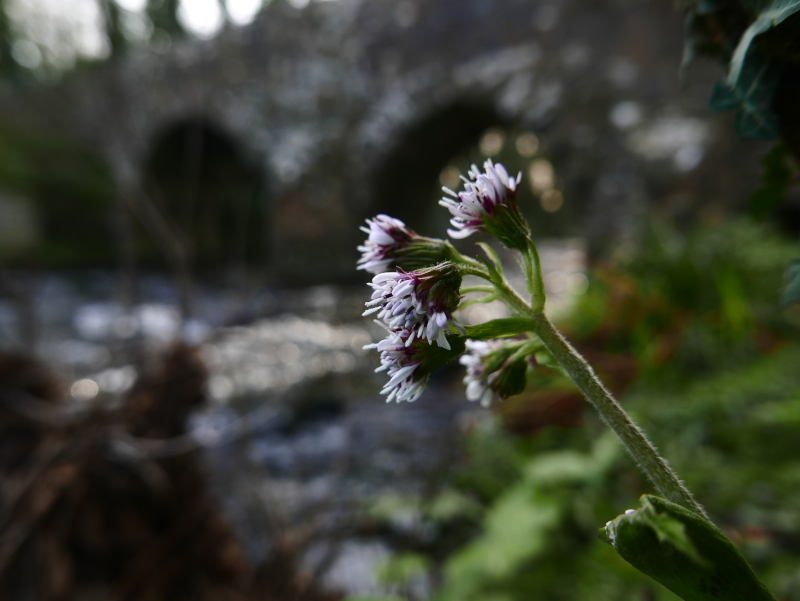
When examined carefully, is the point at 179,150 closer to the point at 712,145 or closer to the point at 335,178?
the point at 335,178

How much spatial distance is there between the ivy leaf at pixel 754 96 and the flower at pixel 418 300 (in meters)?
0.28

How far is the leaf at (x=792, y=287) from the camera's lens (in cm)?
43

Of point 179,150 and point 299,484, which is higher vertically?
point 179,150

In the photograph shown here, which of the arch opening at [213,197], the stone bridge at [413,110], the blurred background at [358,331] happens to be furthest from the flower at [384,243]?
the arch opening at [213,197]

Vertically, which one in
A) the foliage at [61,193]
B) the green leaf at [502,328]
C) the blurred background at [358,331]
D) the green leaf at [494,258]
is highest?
the foliage at [61,193]

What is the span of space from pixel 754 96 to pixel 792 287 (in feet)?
0.57

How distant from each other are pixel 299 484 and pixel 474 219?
2.90 meters

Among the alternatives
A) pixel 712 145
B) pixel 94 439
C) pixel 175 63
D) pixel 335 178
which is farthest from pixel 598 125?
pixel 175 63

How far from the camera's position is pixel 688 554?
0.83 ft

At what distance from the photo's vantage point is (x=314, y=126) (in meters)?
7.75

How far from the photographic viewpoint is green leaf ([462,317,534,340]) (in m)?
0.36

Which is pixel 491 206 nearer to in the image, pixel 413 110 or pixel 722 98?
pixel 722 98

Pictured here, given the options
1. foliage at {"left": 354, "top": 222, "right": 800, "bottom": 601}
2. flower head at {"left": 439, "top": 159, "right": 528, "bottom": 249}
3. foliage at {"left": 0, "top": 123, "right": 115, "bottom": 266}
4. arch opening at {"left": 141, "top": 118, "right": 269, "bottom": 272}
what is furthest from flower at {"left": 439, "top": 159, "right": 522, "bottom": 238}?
arch opening at {"left": 141, "top": 118, "right": 269, "bottom": 272}

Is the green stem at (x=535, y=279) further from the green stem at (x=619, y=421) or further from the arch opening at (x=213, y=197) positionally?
the arch opening at (x=213, y=197)
